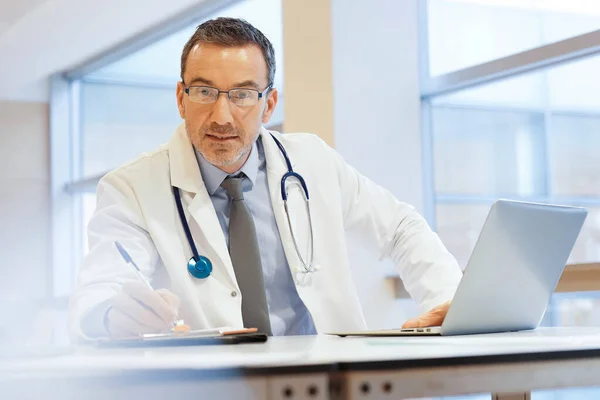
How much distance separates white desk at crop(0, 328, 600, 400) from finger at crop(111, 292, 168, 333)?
277 millimetres

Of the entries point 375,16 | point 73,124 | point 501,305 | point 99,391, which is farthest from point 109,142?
point 99,391

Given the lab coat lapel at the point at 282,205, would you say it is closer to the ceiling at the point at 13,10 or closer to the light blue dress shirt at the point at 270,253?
the light blue dress shirt at the point at 270,253

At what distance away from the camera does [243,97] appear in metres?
1.85

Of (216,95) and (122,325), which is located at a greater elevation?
(216,95)

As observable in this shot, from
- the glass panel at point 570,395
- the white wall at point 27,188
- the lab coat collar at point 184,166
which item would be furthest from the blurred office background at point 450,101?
the white wall at point 27,188

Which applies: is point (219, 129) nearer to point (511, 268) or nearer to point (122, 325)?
point (122, 325)

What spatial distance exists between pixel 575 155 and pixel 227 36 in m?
1.59

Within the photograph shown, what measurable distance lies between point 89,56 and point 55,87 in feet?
1.86

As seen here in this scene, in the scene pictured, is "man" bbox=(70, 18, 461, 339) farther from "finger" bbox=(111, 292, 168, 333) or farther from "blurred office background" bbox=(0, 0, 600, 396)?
"blurred office background" bbox=(0, 0, 600, 396)

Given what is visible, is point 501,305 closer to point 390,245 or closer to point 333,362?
point 333,362

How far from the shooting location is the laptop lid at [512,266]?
3.73ft

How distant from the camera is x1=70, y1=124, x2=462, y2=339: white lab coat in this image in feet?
5.54

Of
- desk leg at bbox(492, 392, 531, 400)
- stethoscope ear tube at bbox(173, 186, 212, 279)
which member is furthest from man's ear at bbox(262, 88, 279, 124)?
desk leg at bbox(492, 392, 531, 400)

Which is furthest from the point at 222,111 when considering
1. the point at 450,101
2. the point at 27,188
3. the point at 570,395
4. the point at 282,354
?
the point at 27,188
